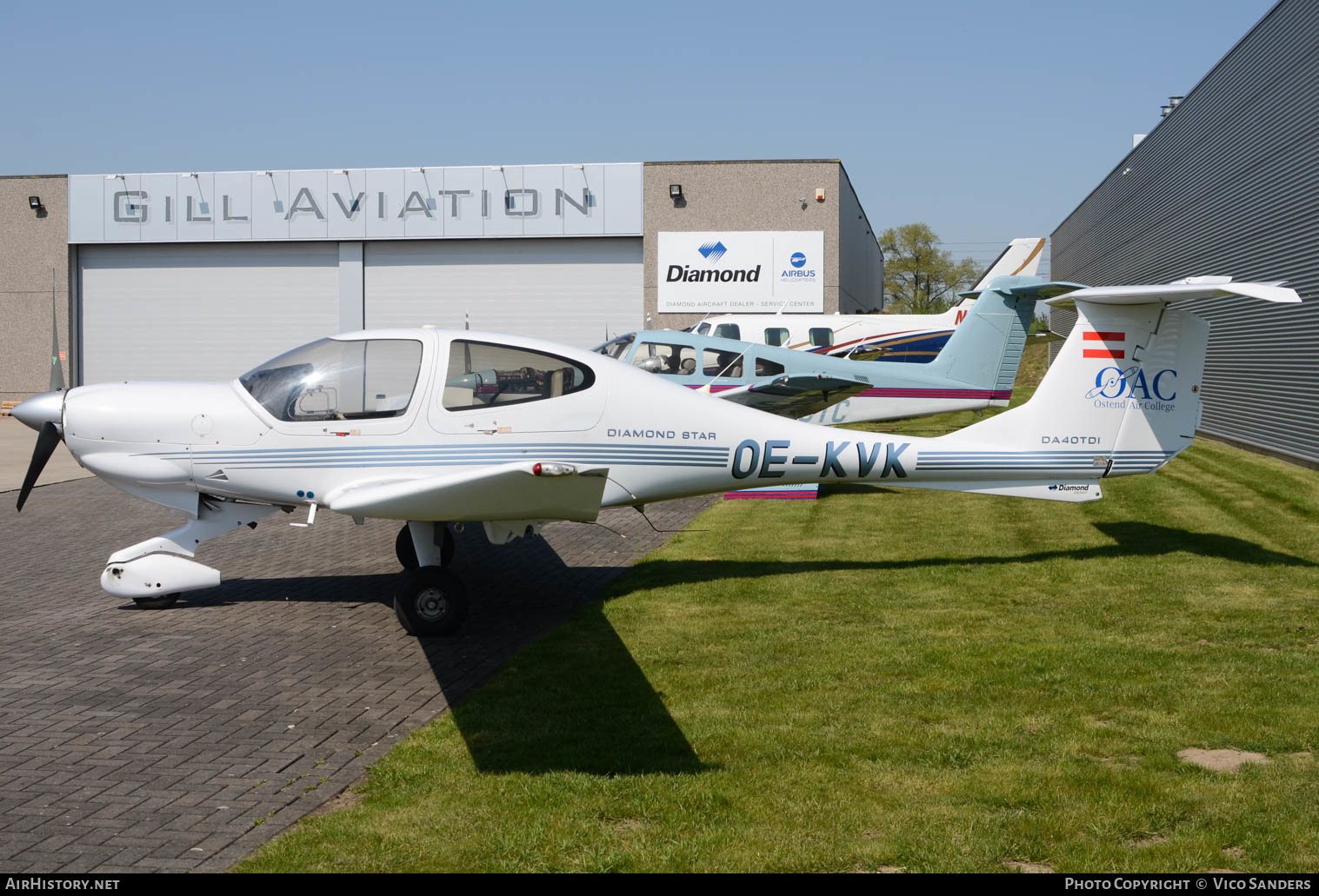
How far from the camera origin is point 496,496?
6625 mm

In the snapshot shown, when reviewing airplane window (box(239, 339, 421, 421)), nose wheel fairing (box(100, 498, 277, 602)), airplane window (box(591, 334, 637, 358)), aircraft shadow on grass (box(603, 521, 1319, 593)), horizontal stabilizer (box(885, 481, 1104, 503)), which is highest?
airplane window (box(591, 334, 637, 358))

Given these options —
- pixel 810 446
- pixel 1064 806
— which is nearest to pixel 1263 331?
pixel 810 446

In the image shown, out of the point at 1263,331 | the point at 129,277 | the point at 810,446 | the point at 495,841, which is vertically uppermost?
the point at 129,277

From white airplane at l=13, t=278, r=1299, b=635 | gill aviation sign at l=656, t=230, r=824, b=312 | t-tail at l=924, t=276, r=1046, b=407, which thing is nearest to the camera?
white airplane at l=13, t=278, r=1299, b=635

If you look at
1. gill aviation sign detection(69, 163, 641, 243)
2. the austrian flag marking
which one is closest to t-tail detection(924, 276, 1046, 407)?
the austrian flag marking

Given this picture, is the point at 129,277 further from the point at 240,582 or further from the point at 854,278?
the point at 240,582

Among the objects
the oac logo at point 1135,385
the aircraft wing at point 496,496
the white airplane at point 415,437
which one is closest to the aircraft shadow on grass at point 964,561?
the white airplane at point 415,437

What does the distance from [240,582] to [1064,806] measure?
737 centimetres

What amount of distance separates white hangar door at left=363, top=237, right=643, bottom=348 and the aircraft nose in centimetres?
2535

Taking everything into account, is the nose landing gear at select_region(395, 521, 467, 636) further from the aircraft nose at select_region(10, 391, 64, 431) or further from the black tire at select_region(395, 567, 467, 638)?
the aircraft nose at select_region(10, 391, 64, 431)

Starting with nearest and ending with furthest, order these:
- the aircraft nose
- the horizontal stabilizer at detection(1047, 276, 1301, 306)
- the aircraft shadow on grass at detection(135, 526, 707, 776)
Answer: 1. the aircraft shadow on grass at detection(135, 526, 707, 776)
2. the aircraft nose
3. the horizontal stabilizer at detection(1047, 276, 1301, 306)

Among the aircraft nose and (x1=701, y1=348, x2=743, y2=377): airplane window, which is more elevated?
(x1=701, y1=348, x2=743, y2=377): airplane window

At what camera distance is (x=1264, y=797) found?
4.59 m

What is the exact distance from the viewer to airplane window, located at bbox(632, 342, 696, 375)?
15062mm
